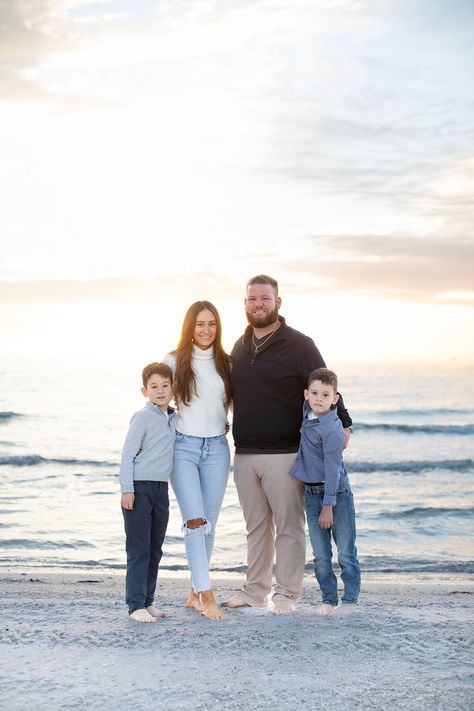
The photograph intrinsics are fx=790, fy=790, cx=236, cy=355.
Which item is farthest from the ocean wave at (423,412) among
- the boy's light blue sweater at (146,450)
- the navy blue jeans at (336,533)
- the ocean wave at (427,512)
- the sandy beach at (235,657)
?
the boy's light blue sweater at (146,450)

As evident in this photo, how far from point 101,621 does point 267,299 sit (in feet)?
7.75

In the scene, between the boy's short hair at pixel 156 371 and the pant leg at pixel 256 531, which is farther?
the pant leg at pixel 256 531

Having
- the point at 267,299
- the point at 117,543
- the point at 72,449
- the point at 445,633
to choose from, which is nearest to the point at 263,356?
the point at 267,299

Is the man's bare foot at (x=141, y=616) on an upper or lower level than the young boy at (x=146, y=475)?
lower

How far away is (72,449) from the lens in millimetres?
20781

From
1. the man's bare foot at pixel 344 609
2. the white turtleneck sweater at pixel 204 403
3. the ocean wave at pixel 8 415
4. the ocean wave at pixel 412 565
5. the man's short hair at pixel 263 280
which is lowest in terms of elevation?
the ocean wave at pixel 412 565

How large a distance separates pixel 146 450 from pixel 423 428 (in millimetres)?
23317

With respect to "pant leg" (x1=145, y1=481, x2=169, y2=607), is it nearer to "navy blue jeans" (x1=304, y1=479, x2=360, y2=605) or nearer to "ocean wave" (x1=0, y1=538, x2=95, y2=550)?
"navy blue jeans" (x1=304, y1=479, x2=360, y2=605)

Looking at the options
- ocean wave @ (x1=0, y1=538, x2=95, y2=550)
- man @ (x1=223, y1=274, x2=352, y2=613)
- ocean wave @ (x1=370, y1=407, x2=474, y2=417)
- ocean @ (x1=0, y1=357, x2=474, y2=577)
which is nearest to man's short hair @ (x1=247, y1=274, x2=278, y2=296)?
man @ (x1=223, y1=274, x2=352, y2=613)

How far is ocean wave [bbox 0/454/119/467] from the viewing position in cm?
1770

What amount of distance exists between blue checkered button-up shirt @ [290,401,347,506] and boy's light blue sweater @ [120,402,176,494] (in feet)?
2.85

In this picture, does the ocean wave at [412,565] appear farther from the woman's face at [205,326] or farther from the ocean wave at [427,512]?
the woman's face at [205,326]

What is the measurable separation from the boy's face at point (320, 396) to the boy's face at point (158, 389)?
0.93 metres

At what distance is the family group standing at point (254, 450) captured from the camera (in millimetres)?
5102
